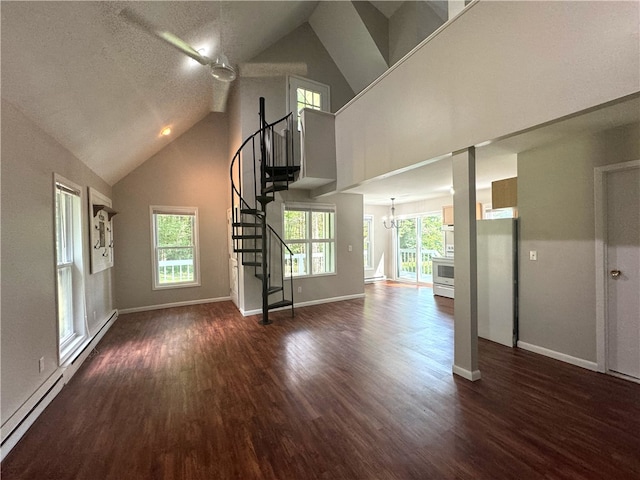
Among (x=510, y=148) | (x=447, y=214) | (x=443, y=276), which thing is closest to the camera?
(x=510, y=148)

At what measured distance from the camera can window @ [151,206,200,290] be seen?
577cm

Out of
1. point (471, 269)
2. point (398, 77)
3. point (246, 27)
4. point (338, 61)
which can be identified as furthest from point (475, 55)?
point (338, 61)

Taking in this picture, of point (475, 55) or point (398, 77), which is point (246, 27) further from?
point (475, 55)

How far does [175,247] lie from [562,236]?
6601 millimetres

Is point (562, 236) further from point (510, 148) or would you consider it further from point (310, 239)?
point (310, 239)

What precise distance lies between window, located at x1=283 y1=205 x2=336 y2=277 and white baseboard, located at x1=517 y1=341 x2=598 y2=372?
3.57 metres

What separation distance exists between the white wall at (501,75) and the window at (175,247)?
15.0ft

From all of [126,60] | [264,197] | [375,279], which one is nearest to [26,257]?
[126,60]

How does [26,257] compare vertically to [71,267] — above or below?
above

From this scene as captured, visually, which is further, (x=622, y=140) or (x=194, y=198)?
(x=194, y=198)

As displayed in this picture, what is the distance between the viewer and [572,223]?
291 centimetres

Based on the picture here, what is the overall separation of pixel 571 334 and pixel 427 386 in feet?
5.88

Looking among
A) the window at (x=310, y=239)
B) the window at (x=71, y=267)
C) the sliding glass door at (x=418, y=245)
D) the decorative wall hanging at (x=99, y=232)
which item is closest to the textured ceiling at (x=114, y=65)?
the decorative wall hanging at (x=99, y=232)

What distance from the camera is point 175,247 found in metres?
5.95
